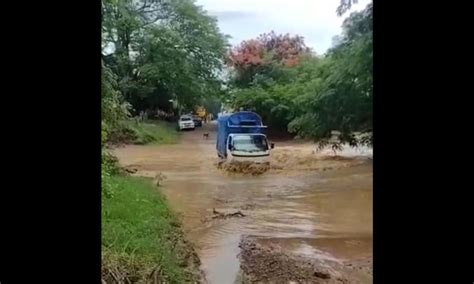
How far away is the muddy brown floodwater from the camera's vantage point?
172cm

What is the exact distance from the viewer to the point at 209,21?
5.73ft

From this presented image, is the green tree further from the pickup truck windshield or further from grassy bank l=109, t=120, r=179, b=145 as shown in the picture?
grassy bank l=109, t=120, r=179, b=145

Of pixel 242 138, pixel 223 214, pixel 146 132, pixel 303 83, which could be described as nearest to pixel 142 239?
pixel 223 214

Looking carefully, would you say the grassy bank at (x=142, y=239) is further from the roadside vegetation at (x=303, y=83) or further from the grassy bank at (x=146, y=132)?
the roadside vegetation at (x=303, y=83)

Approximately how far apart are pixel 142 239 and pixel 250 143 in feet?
1.76

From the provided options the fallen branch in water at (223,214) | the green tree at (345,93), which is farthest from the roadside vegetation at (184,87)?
the fallen branch in water at (223,214)

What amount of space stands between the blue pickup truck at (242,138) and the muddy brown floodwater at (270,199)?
36mm

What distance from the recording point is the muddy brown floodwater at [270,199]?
172 cm

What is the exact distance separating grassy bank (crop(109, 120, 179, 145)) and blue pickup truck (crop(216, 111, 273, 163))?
18 centimetres

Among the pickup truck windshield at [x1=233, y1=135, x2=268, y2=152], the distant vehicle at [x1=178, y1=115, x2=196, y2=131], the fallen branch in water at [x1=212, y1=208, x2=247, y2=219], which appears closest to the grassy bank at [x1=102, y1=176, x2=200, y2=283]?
the fallen branch in water at [x1=212, y1=208, x2=247, y2=219]
